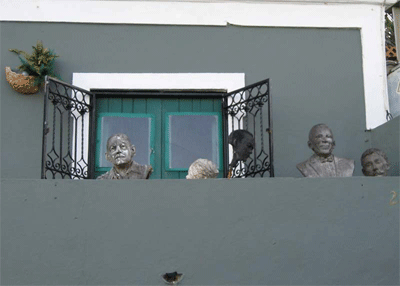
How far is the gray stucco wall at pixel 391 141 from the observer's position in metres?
8.05

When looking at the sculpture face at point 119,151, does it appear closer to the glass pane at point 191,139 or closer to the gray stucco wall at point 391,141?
the glass pane at point 191,139

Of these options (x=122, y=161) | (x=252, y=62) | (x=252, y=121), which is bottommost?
(x=122, y=161)

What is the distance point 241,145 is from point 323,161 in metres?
0.77

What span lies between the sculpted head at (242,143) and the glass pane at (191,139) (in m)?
0.68

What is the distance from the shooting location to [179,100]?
28.6 ft

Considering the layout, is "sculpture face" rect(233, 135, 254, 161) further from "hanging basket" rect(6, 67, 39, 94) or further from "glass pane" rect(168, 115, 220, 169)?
"hanging basket" rect(6, 67, 39, 94)

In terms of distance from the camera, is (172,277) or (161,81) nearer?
(172,277)

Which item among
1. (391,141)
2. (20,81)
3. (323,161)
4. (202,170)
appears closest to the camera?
(202,170)

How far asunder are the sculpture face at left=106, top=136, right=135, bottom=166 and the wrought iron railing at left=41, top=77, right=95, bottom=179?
770 mm

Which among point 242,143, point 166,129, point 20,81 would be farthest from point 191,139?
point 20,81

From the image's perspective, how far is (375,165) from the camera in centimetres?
759

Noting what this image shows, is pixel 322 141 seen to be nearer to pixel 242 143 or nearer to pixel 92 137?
pixel 242 143

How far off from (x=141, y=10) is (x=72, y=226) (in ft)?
10.8

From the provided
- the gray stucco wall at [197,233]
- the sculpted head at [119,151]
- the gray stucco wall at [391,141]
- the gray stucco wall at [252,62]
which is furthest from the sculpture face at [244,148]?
the gray stucco wall at [197,233]
